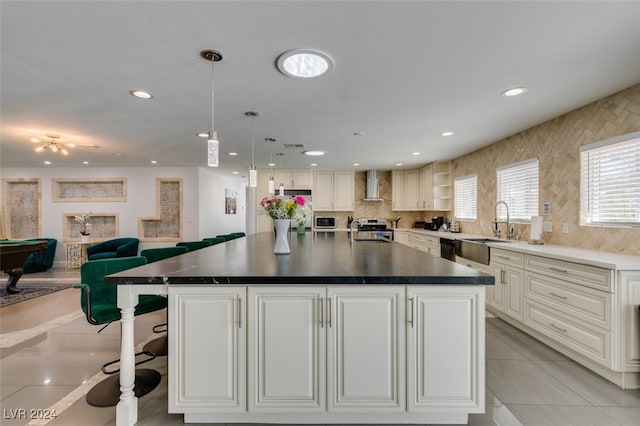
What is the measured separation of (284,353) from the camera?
165 cm

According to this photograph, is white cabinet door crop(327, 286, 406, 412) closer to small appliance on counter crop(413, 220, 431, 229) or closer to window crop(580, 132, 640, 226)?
window crop(580, 132, 640, 226)

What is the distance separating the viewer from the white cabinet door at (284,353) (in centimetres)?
165

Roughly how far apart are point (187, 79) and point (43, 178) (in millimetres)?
7309

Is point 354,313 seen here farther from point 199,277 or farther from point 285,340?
point 199,277

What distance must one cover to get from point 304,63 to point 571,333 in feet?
10.4

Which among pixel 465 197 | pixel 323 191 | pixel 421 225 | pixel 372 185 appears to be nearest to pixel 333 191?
pixel 323 191

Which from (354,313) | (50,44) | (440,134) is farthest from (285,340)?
(440,134)

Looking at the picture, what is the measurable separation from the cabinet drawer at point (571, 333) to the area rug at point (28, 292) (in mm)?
6806

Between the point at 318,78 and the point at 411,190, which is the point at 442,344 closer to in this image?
the point at 318,78

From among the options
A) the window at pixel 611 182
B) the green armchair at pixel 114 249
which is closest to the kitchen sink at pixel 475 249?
the window at pixel 611 182

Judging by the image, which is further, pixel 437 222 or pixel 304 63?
pixel 437 222

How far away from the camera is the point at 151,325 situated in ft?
11.0

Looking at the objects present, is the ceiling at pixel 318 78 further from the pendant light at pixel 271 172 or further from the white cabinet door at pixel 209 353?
the white cabinet door at pixel 209 353

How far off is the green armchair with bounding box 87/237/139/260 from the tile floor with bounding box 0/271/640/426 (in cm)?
254
